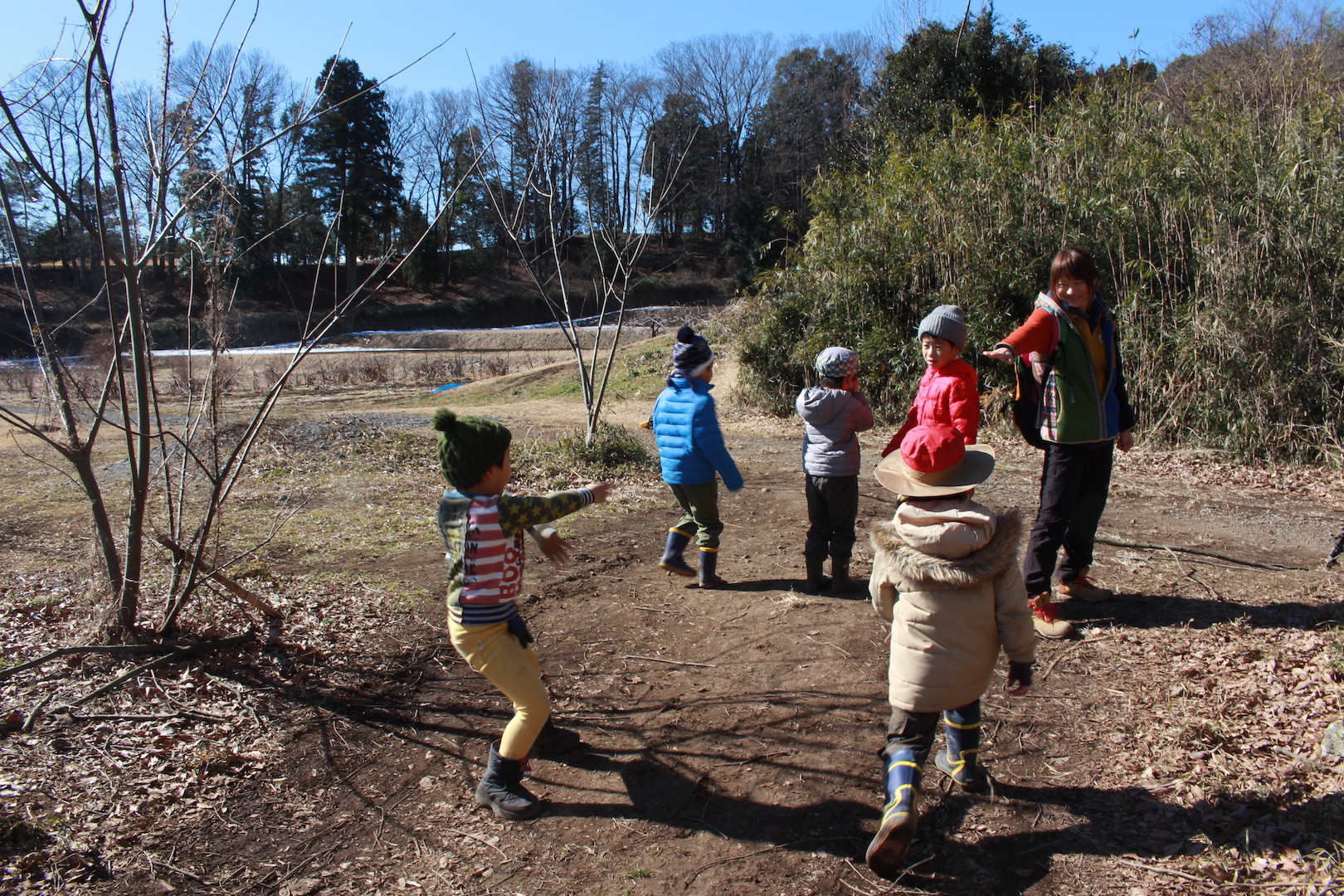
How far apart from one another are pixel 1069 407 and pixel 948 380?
53 cm

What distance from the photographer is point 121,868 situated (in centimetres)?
241

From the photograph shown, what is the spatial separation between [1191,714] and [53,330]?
4.75 meters

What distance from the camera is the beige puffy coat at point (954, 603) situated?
2381 millimetres

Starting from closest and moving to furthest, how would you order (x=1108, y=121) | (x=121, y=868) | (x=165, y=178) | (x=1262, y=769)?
(x=121, y=868), (x=1262, y=769), (x=165, y=178), (x=1108, y=121)

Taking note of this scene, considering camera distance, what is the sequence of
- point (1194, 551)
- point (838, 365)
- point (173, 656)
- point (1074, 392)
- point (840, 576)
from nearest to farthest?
point (173, 656)
point (1074, 392)
point (838, 365)
point (840, 576)
point (1194, 551)

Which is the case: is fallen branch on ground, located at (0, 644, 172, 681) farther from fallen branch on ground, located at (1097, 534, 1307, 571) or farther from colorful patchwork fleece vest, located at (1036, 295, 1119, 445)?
fallen branch on ground, located at (1097, 534, 1307, 571)

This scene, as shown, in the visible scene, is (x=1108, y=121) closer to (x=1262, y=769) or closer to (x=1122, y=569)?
(x=1122, y=569)

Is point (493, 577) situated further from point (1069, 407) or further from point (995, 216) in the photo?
point (995, 216)

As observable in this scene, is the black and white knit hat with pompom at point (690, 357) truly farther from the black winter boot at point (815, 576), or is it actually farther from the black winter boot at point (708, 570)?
the black winter boot at point (815, 576)

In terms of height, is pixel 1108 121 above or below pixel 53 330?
above

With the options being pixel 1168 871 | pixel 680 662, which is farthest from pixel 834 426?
pixel 1168 871

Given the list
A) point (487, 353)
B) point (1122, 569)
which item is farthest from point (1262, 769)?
point (487, 353)

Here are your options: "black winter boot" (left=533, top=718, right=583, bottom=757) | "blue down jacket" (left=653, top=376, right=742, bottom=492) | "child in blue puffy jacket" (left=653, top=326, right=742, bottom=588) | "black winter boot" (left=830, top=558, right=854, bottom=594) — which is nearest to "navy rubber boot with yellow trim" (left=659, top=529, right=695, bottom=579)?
"child in blue puffy jacket" (left=653, top=326, right=742, bottom=588)

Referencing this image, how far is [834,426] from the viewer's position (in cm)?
426
